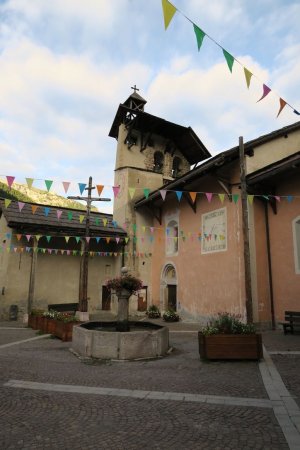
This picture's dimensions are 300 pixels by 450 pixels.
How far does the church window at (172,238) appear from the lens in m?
18.3

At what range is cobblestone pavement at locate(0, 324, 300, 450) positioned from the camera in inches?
135

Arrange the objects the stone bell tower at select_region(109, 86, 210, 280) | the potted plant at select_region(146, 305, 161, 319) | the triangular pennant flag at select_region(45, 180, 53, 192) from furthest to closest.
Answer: the stone bell tower at select_region(109, 86, 210, 280) < the potted plant at select_region(146, 305, 161, 319) < the triangular pennant flag at select_region(45, 180, 53, 192)

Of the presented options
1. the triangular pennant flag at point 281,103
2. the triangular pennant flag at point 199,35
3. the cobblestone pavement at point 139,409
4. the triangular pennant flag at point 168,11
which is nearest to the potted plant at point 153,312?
the cobblestone pavement at point 139,409

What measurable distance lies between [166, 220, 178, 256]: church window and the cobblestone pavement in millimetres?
11007

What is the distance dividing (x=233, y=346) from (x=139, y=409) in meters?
3.34

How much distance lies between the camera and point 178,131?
73.0 feet

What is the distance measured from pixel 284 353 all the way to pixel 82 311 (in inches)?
401

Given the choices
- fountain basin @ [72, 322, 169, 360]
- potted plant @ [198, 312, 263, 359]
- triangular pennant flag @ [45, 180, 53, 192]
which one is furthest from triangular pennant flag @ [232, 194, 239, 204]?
triangular pennant flag @ [45, 180, 53, 192]

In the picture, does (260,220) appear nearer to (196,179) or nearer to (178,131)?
(196,179)

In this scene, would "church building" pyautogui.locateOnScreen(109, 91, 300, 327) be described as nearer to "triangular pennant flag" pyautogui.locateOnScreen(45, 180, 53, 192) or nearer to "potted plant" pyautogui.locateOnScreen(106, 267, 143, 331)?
"triangular pennant flag" pyautogui.locateOnScreen(45, 180, 53, 192)

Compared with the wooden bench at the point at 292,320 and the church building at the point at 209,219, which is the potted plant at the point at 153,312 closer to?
the church building at the point at 209,219

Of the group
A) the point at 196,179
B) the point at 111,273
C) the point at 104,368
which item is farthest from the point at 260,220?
the point at 111,273

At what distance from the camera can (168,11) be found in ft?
15.4

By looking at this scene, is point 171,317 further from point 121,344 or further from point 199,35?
point 199,35
